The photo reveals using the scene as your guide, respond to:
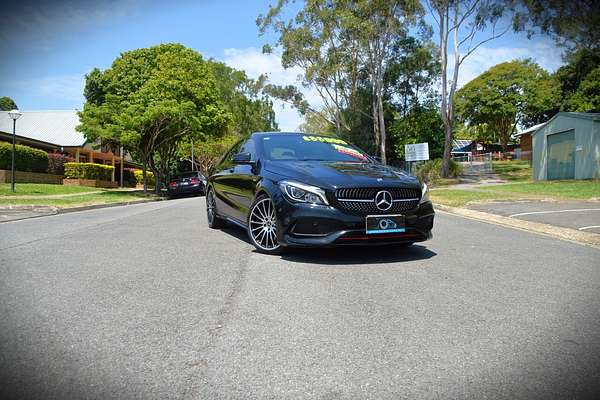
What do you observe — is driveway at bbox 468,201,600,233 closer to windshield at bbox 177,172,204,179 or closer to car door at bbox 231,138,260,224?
car door at bbox 231,138,260,224

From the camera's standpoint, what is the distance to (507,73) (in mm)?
55125

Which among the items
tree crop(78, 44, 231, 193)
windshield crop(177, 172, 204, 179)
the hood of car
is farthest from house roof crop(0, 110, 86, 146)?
the hood of car

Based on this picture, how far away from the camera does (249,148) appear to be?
715cm

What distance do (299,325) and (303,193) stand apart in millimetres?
2217

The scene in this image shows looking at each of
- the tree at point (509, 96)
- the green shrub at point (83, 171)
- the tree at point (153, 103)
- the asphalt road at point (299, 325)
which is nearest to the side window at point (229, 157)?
the asphalt road at point (299, 325)

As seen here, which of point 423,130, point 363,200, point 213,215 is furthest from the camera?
point 423,130

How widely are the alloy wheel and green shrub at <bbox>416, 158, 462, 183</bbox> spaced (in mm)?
24517

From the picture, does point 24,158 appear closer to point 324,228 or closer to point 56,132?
point 56,132

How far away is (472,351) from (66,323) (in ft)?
8.34

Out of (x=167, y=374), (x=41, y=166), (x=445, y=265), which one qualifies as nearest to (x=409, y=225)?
(x=445, y=265)

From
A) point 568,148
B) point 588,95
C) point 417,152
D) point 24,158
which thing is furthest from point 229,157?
point 588,95

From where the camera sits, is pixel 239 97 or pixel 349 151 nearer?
pixel 349 151

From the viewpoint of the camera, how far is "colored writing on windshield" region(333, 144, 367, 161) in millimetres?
7000

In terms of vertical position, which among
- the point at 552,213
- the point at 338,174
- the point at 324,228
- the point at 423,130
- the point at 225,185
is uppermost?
the point at 423,130
